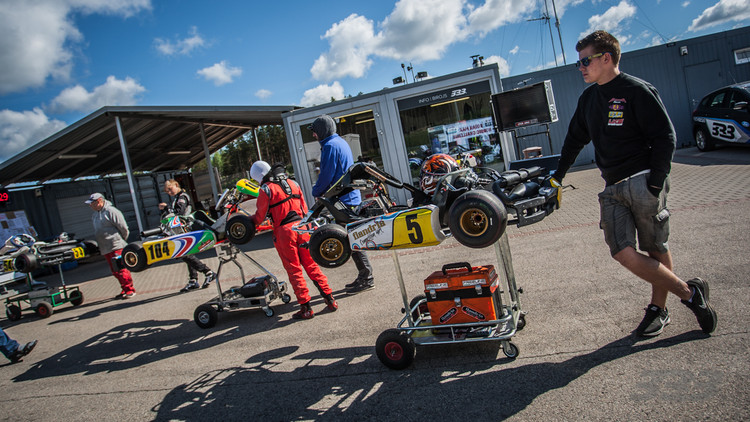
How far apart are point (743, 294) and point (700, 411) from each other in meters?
1.97

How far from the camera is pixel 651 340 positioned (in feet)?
11.0

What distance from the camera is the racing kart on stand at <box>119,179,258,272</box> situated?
548 cm

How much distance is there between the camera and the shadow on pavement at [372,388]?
304cm

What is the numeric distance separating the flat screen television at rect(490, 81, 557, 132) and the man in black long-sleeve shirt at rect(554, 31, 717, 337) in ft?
28.1

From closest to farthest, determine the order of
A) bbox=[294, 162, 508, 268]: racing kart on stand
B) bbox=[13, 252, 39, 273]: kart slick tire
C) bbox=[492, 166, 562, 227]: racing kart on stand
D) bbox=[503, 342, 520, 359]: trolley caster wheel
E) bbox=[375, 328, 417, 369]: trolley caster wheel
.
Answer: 1. bbox=[294, 162, 508, 268]: racing kart on stand
2. bbox=[492, 166, 562, 227]: racing kart on stand
3. bbox=[503, 342, 520, 359]: trolley caster wheel
4. bbox=[375, 328, 417, 369]: trolley caster wheel
5. bbox=[13, 252, 39, 273]: kart slick tire

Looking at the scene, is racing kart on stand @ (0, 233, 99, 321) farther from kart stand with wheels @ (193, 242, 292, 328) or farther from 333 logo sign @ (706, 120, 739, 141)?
333 logo sign @ (706, 120, 739, 141)

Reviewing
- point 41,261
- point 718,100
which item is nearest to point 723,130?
point 718,100

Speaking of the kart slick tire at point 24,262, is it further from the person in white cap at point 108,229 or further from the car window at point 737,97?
the car window at point 737,97

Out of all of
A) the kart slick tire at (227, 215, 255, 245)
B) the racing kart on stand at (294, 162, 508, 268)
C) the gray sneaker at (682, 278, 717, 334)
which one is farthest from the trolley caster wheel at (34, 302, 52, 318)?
the gray sneaker at (682, 278, 717, 334)

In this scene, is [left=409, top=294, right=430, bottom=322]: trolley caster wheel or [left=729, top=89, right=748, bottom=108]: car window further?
[left=729, top=89, right=748, bottom=108]: car window

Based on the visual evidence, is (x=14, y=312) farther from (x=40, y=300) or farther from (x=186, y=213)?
(x=186, y=213)

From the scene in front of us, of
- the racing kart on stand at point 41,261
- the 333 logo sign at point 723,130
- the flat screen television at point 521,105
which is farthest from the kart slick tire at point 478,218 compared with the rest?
the 333 logo sign at point 723,130

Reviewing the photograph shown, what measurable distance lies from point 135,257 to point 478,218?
4.75 m

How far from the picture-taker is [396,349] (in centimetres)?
369
